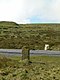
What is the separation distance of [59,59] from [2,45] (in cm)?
3023

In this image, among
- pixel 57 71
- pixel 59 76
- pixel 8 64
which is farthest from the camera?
pixel 8 64

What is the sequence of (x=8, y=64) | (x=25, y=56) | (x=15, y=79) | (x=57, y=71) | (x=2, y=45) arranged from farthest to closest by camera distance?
(x=2, y=45), (x=25, y=56), (x=8, y=64), (x=57, y=71), (x=15, y=79)

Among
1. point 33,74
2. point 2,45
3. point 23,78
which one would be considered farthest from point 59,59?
point 2,45

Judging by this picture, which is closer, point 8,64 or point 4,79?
point 4,79

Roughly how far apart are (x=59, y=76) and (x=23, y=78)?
8.44 feet

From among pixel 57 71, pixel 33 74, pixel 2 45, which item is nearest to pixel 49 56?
pixel 57 71

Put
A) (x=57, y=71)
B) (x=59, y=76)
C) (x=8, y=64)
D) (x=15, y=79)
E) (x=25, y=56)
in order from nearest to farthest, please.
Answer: (x=15, y=79)
(x=59, y=76)
(x=57, y=71)
(x=8, y=64)
(x=25, y=56)

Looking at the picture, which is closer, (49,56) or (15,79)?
(15,79)

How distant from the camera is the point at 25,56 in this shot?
29234 mm

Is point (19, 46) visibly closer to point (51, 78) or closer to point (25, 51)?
point (25, 51)

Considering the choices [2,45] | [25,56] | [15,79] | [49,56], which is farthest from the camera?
[2,45]

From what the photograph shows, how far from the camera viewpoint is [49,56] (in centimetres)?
3331

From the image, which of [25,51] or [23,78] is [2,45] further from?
[23,78]

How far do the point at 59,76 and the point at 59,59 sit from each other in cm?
1140
